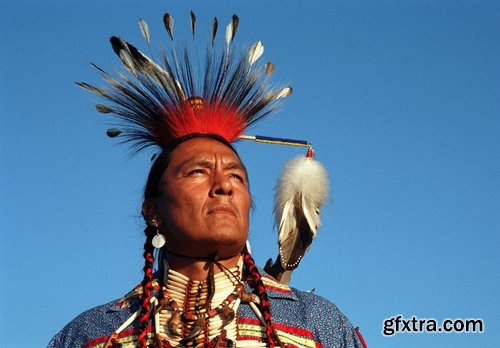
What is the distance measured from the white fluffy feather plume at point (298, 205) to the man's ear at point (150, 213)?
0.96 m

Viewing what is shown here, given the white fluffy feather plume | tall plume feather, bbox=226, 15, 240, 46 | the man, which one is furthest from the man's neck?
tall plume feather, bbox=226, 15, 240, 46

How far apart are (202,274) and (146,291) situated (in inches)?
10.7

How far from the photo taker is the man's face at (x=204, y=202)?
3893mm

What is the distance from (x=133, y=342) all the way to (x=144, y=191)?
0.86 meters

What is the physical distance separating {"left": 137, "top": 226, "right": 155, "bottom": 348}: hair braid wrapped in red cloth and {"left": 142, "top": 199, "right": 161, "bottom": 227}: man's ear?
1.6 inches

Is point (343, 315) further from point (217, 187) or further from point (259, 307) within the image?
point (217, 187)

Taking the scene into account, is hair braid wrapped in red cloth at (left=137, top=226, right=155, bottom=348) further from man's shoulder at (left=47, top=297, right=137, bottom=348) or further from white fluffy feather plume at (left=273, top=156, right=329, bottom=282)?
white fluffy feather plume at (left=273, top=156, right=329, bottom=282)

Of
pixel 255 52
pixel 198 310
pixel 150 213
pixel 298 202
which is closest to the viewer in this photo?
pixel 198 310

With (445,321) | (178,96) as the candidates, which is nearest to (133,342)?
(178,96)

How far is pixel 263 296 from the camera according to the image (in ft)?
13.0

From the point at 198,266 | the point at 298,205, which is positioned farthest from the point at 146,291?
the point at 298,205

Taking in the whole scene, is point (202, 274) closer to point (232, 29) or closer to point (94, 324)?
point (94, 324)

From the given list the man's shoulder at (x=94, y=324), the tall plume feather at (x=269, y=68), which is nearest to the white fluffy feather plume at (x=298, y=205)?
the tall plume feather at (x=269, y=68)

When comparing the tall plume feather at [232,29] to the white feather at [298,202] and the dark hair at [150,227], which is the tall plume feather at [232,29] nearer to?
the dark hair at [150,227]
